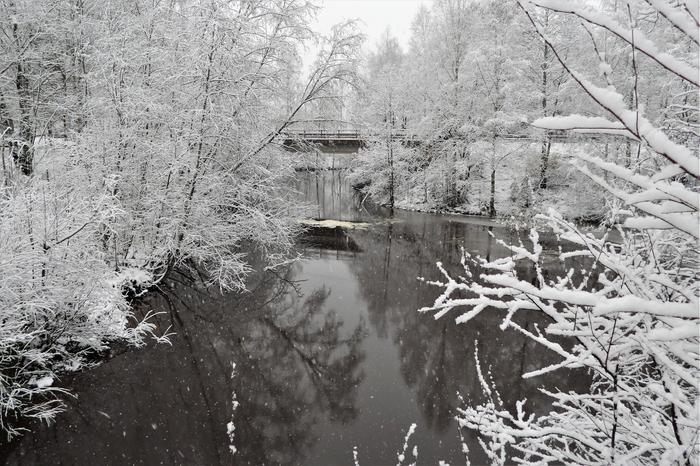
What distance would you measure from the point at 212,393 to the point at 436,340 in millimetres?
4597

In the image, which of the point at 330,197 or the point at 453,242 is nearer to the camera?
the point at 453,242

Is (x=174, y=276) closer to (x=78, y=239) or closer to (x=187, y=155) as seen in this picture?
(x=187, y=155)

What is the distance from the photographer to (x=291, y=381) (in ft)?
23.9

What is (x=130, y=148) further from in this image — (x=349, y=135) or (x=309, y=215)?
(x=349, y=135)

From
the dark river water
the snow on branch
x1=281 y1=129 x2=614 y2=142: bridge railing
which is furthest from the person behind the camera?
x1=281 y1=129 x2=614 y2=142: bridge railing

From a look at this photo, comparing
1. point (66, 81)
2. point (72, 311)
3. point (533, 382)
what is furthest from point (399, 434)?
point (66, 81)

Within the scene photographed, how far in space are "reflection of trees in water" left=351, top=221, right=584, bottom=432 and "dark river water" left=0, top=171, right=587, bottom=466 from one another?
0.04 metres

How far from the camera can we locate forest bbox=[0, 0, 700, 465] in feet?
5.57

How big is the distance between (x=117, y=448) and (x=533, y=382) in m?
6.50

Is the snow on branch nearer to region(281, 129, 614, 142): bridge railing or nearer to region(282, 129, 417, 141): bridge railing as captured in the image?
region(281, 129, 614, 142): bridge railing

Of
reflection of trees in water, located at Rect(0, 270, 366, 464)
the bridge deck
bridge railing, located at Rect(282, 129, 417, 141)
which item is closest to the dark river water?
reflection of trees in water, located at Rect(0, 270, 366, 464)

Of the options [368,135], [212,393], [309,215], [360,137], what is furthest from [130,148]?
[360,137]

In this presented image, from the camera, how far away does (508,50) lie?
20906 mm

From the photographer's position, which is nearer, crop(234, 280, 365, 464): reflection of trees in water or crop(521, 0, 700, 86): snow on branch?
crop(521, 0, 700, 86): snow on branch
